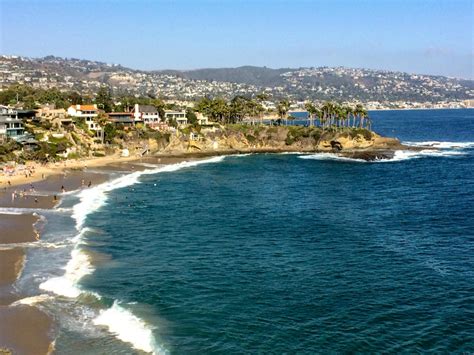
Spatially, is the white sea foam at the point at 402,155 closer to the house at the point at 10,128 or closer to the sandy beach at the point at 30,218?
the sandy beach at the point at 30,218

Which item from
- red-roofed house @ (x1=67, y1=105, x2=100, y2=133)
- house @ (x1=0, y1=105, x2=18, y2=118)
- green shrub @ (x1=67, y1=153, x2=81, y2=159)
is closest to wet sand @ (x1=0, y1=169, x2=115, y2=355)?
green shrub @ (x1=67, y1=153, x2=81, y2=159)

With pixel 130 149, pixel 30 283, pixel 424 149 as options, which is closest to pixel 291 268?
pixel 30 283

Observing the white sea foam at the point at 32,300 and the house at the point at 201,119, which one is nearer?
the white sea foam at the point at 32,300

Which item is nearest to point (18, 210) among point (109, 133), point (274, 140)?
point (109, 133)

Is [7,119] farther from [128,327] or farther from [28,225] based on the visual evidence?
[128,327]

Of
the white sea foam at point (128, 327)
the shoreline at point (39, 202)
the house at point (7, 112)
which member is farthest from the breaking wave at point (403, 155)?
the white sea foam at point (128, 327)

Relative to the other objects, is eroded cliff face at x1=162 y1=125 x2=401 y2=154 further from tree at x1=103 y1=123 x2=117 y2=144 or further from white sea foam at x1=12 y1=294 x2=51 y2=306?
white sea foam at x1=12 y1=294 x2=51 y2=306
